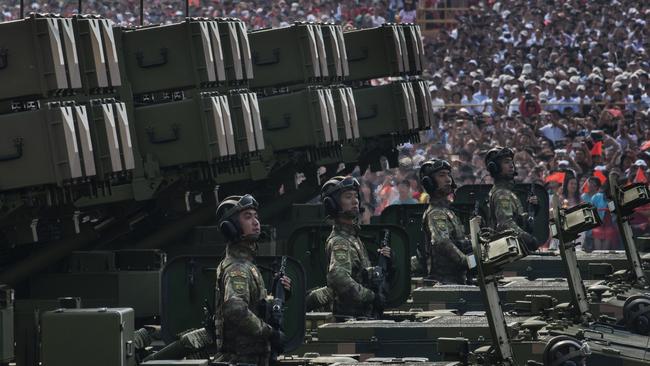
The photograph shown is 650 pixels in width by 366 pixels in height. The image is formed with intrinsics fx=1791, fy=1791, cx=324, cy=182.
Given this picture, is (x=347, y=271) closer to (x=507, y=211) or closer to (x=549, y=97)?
(x=507, y=211)

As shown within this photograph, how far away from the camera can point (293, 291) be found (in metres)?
14.7

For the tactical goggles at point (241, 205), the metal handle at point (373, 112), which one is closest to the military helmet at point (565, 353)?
the tactical goggles at point (241, 205)

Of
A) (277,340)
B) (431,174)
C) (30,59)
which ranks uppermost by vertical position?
(30,59)

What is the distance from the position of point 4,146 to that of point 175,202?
16.2 feet

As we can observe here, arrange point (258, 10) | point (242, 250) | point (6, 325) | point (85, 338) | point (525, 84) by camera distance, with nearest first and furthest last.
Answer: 1. point (85, 338)
2. point (6, 325)
3. point (242, 250)
4. point (525, 84)
5. point (258, 10)

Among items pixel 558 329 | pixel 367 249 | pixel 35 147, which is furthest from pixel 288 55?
pixel 558 329

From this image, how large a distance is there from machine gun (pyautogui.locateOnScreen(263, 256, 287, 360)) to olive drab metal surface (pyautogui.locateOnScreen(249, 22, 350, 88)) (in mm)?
8718

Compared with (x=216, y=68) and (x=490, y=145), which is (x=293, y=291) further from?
(x=490, y=145)

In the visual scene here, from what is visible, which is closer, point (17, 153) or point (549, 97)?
point (17, 153)

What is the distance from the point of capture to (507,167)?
74.0ft

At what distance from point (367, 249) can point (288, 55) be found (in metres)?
4.80

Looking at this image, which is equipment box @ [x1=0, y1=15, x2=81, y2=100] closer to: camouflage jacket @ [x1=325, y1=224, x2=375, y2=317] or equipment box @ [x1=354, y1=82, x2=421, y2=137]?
camouflage jacket @ [x1=325, y1=224, x2=375, y2=317]

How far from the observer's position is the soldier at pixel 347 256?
56.5 feet

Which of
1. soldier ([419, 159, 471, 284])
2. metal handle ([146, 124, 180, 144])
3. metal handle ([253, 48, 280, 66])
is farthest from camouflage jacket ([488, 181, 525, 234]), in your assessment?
metal handle ([146, 124, 180, 144])
